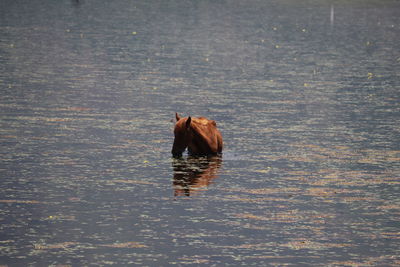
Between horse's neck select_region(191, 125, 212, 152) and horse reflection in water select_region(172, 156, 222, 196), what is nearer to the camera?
horse reflection in water select_region(172, 156, 222, 196)

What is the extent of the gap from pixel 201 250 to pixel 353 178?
483 cm

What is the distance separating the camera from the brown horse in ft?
54.0

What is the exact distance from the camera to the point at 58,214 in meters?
12.7

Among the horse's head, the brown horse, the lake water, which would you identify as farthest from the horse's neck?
the lake water

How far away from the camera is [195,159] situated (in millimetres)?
16578

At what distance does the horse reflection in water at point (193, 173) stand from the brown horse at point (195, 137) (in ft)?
0.51

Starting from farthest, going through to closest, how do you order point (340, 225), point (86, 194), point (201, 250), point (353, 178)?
1. point (353, 178)
2. point (86, 194)
3. point (340, 225)
4. point (201, 250)

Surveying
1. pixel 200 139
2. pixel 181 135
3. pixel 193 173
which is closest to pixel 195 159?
pixel 200 139

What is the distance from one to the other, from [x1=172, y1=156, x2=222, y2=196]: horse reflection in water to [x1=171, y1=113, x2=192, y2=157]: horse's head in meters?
0.18

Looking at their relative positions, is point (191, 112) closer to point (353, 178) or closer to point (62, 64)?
point (353, 178)

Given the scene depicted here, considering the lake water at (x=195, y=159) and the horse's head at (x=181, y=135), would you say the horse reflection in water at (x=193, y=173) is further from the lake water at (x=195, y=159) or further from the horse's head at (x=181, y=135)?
the horse's head at (x=181, y=135)

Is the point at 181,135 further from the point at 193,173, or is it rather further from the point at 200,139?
the point at 193,173

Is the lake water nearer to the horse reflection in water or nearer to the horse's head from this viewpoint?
the horse reflection in water

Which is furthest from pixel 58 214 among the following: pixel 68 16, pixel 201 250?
pixel 68 16
